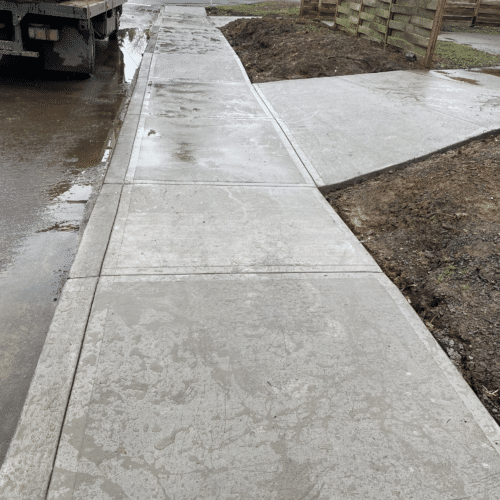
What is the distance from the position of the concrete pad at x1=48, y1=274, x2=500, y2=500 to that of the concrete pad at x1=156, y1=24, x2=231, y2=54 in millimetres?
9927

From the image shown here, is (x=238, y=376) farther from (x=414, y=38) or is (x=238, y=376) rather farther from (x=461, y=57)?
(x=461, y=57)

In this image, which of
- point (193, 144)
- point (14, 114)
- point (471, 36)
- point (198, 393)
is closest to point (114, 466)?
point (198, 393)

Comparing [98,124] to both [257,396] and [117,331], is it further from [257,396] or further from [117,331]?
[257,396]

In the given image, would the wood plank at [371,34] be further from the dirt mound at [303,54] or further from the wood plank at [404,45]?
the wood plank at [404,45]

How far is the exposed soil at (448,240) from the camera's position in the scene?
287cm

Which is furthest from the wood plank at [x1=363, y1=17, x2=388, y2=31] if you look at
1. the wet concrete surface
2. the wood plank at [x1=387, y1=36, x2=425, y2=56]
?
the wet concrete surface

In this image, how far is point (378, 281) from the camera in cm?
333

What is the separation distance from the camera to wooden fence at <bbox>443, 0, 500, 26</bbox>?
18734mm

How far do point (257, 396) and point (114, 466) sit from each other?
29.5 inches

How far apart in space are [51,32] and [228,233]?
6163mm

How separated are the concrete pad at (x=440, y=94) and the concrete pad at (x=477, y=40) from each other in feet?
17.7

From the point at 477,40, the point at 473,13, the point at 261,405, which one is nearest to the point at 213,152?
the point at 261,405

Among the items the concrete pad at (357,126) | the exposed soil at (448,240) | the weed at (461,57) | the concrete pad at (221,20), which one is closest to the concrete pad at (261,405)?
the exposed soil at (448,240)

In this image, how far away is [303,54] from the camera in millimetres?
10727
